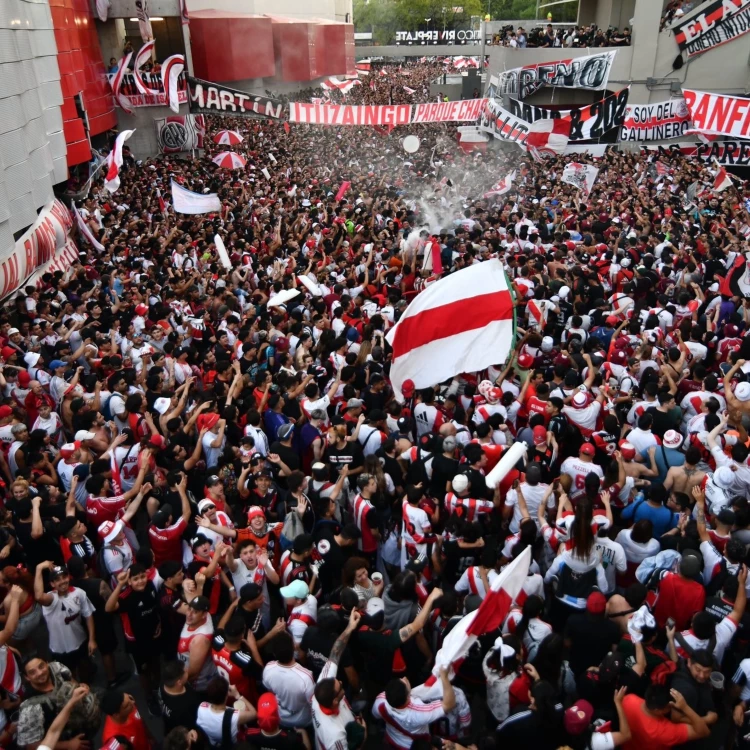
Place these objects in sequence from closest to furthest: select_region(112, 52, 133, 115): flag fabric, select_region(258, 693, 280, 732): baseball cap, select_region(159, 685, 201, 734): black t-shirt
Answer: select_region(258, 693, 280, 732): baseball cap, select_region(159, 685, 201, 734): black t-shirt, select_region(112, 52, 133, 115): flag fabric

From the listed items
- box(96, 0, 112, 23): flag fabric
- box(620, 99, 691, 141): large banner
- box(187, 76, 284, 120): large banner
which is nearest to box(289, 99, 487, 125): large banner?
box(187, 76, 284, 120): large banner

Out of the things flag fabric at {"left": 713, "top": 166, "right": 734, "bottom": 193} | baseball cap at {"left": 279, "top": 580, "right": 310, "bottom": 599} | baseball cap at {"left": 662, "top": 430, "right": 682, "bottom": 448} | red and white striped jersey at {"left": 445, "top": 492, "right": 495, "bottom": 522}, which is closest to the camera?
baseball cap at {"left": 279, "top": 580, "right": 310, "bottom": 599}

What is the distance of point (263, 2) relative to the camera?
37.3 meters

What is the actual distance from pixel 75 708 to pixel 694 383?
5753 mm

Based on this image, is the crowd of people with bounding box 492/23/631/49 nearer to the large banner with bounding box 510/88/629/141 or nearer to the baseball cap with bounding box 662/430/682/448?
the large banner with bounding box 510/88/629/141

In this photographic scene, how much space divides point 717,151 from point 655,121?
5.68ft

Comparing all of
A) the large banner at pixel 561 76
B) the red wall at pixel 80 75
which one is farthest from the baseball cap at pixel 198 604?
the large banner at pixel 561 76

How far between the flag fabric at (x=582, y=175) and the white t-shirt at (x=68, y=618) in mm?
12796

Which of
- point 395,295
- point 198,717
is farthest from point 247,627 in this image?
point 395,295

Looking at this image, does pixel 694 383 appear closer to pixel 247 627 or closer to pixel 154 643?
pixel 247 627

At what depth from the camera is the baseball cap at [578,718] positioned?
3537 mm

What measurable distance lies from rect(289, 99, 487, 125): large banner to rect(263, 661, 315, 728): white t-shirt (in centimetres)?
1607

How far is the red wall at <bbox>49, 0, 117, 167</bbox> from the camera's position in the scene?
17141mm

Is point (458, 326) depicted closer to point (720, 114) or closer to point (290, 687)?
point (290, 687)
